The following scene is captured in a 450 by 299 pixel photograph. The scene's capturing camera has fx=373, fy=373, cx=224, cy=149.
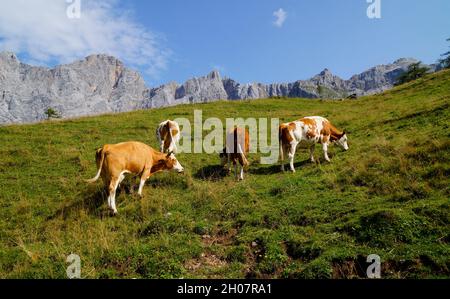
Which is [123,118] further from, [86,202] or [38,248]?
[38,248]

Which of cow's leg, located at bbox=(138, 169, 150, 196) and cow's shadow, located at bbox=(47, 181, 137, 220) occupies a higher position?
cow's leg, located at bbox=(138, 169, 150, 196)

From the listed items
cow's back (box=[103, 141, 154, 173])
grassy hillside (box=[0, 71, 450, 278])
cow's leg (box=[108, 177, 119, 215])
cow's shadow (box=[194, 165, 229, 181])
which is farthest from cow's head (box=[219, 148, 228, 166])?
cow's leg (box=[108, 177, 119, 215])

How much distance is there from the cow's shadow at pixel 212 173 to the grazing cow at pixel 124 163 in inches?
52.0

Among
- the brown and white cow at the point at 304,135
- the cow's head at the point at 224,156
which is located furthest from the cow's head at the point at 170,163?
the brown and white cow at the point at 304,135

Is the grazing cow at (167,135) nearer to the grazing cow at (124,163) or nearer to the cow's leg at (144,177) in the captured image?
the grazing cow at (124,163)

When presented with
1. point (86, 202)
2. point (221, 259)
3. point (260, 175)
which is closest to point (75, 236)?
point (86, 202)

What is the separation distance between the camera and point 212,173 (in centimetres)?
1480

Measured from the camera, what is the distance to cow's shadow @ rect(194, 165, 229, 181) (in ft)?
46.6

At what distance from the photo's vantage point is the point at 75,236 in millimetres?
9766

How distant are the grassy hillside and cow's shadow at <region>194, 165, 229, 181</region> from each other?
0.09 m

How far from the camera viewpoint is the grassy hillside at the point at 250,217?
25.3ft

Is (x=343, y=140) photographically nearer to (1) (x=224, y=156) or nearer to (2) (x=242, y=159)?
(2) (x=242, y=159)

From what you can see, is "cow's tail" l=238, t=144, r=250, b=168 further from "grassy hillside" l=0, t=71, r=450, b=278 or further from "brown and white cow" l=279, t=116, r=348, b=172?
→ "brown and white cow" l=279, t=116, r=348, b=172
